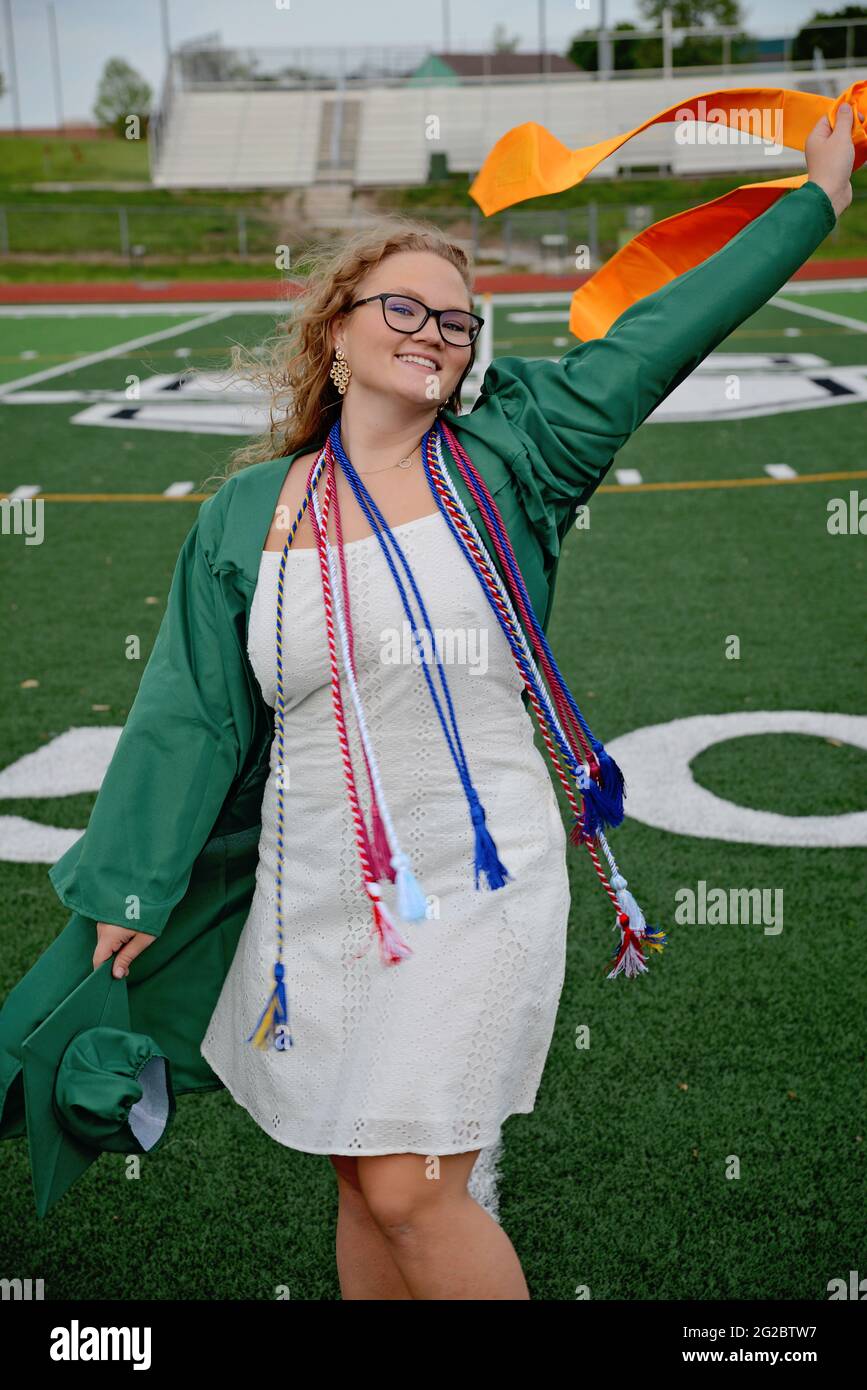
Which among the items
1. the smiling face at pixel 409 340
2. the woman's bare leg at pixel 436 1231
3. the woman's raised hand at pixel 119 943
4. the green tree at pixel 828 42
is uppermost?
the green tree at pixel 828 42

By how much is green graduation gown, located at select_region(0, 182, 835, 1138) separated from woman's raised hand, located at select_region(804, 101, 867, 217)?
0.09 feet

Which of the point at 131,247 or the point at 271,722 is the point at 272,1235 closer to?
the point at 271,722

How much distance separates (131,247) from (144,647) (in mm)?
32847

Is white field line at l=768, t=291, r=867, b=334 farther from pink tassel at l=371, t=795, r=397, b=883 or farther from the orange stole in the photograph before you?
pink tassel at l=371, t=795, r=397, b=883

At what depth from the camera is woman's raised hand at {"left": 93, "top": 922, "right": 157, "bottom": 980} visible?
2.52 m

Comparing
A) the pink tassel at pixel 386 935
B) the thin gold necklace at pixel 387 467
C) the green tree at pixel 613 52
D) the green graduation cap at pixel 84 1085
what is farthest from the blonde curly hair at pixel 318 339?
the green tree at pixel 613 52

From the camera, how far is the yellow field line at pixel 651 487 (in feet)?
34.3

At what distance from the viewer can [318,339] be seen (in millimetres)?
2697

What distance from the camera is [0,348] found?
20422 millimetres

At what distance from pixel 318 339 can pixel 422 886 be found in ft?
3.29

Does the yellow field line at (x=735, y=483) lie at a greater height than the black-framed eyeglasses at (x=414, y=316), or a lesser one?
lesser

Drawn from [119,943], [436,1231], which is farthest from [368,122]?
[436,1231]

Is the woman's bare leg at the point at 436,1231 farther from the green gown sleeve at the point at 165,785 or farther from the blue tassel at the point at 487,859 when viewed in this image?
the green gown sleeve at the point at 165,785

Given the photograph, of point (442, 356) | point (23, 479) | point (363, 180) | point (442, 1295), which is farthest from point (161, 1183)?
point (363, 180)
